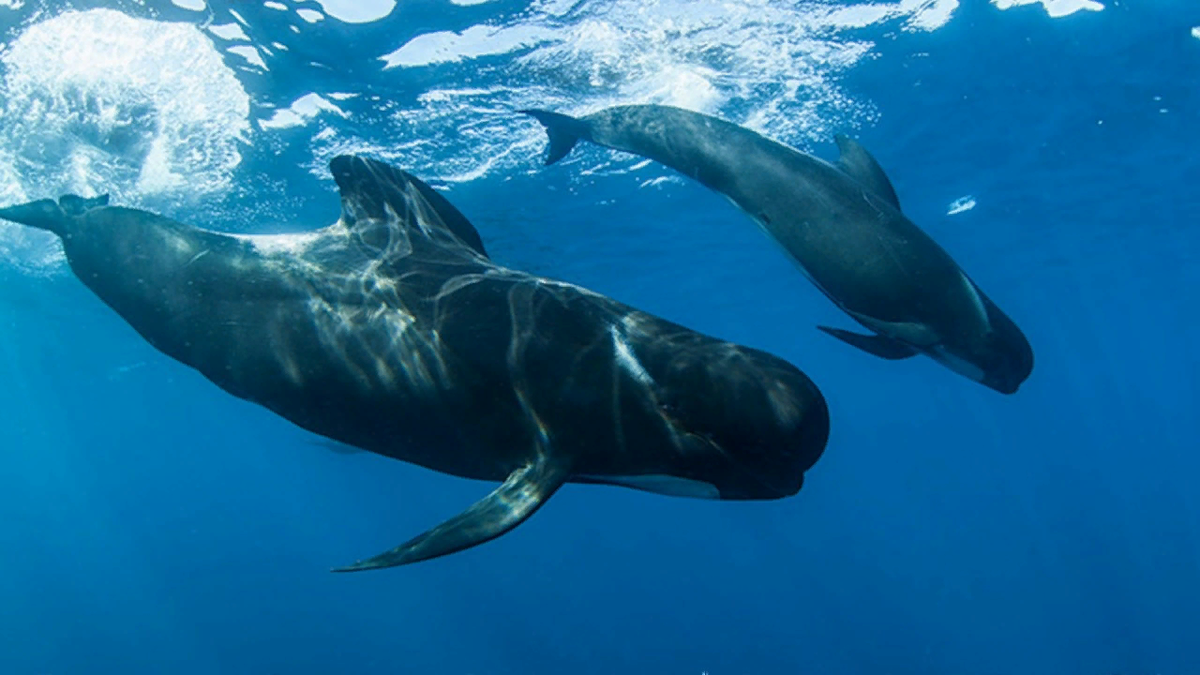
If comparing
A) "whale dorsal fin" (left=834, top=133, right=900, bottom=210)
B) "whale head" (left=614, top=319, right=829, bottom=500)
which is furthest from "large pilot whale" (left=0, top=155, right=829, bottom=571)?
"whale dorsal fin" (left=834, top=133, right=900, bottom=210)

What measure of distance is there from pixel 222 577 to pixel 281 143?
7228cm

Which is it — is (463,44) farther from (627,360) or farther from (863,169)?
(627,360)

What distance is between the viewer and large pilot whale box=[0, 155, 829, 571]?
3.25 metres

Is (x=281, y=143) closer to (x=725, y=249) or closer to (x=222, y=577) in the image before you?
(x=725, y=249)

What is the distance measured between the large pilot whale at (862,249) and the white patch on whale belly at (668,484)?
1.52 m

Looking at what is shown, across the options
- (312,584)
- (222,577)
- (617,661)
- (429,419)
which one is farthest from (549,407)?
(222,577)

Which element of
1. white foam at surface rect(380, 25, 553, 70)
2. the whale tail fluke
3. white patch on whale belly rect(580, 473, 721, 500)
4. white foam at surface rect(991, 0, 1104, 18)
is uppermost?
white foam at surface rect(380, 25, 553, 70)

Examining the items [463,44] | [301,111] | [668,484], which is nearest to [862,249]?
[668,484]

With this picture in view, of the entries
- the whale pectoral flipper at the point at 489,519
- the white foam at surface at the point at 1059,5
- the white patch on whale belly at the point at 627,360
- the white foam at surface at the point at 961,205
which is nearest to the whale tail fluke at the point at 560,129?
the white patch on whale belly at the point at 627,360

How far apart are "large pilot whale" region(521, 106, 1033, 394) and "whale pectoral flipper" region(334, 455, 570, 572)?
2045 millimetres

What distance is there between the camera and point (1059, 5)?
13547 millimetres

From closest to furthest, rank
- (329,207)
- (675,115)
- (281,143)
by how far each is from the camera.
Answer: (675,115), (281,143), (329,207)

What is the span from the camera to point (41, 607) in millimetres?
76188

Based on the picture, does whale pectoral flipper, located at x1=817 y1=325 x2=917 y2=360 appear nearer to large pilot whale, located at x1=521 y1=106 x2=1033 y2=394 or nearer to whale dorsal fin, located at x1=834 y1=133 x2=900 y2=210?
large pilot whale, located at x1=521 y1=106 x2=1033 y2=394
